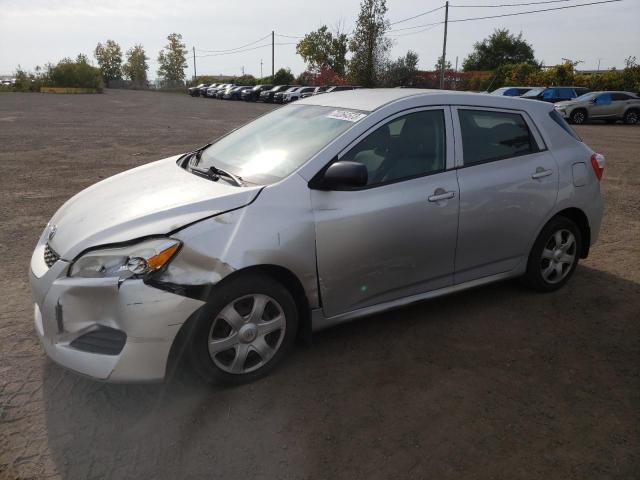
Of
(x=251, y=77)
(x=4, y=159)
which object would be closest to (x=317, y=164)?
(x=4, y=159)

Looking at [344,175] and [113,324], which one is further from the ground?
[344,175]

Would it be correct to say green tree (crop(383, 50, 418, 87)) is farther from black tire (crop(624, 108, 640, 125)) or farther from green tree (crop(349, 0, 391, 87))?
black tire (crop(624, 108, 640, 125))

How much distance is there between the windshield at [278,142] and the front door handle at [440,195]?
27.4 inches

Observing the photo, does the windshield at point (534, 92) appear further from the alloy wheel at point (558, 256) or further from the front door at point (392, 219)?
the front door at point (392, 219)

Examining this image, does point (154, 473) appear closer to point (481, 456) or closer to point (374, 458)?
point (374, 458)

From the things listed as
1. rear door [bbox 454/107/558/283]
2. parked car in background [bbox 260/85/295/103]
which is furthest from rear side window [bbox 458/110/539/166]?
parked car in background [bbox 260/85/295/103]

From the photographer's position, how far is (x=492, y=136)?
4.04 meters

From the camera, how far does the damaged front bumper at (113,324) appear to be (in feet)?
8.85

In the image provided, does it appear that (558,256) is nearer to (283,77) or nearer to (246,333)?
(246,333)

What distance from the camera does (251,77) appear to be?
75250 mm

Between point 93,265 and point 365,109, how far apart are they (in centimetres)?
195

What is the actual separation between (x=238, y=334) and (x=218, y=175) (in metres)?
1.05

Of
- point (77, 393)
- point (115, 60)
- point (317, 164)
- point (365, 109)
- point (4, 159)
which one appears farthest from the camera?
point (115, 60)

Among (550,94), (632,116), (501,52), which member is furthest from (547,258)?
(501,52)
